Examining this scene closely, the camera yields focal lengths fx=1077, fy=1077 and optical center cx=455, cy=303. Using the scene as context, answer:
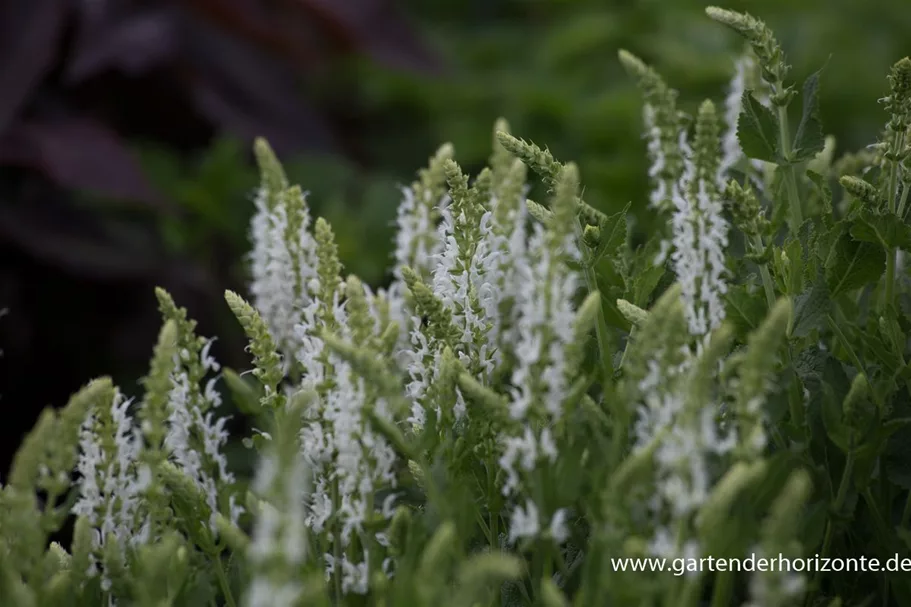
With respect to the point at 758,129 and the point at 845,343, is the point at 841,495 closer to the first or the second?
the point at 845,343

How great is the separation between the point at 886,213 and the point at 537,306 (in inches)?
16.2

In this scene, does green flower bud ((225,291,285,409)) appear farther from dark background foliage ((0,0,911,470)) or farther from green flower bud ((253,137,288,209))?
dark background foliage ((0,0,911,470))

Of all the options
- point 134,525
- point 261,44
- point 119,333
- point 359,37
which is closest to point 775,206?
point 134,525

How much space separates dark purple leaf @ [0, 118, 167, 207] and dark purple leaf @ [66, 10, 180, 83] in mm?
171

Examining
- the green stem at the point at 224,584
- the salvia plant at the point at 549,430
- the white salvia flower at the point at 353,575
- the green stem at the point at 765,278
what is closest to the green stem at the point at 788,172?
the salvia plant at the point at 549,430

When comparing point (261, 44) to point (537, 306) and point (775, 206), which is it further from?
point (537, 306)

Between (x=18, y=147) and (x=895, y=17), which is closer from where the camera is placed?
(x=18, y=147)

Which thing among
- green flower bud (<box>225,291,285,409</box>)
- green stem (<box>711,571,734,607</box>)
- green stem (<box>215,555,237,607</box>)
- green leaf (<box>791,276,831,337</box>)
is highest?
green leaf (<box>791,276,831,337</box>)

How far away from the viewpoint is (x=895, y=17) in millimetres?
4004

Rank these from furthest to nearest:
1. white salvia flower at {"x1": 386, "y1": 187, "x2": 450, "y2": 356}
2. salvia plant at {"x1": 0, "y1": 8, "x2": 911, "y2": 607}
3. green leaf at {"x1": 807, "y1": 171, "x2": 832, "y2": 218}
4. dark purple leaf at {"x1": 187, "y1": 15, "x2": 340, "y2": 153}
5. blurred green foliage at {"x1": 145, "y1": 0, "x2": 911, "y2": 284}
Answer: dark purple leaf at {"x1": 187, "y1": 15, "x2": 340, "y2": 153}
blurred green foliage at {"x1": 145, "y1": 0, "x2": 911, "y2": 284}
white salvia flower at {"x1": 386, "y1": 187, "x2": 450, "y2": 356}
green leaf at {"x1": 807, "y1": 171, "x2": 832, "y2": 218}
salvia plant at {"x1": 0, "y1": 8, "x2": 911, "y2": 607}

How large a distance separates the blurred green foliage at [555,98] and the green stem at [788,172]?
1483 millimetres

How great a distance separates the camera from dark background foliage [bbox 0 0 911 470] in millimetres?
2551

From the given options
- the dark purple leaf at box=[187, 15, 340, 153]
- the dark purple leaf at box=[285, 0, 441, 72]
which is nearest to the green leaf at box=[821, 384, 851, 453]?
the dark purple leaf at box=[187, 15, 340, 153]

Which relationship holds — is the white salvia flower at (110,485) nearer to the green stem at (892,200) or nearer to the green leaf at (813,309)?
the green leaf at (813,309)
